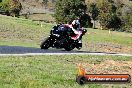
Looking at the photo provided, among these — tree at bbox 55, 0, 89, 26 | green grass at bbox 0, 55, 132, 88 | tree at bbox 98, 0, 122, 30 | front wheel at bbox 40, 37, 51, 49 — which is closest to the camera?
green grass at bbox 0, 55, 132, 88

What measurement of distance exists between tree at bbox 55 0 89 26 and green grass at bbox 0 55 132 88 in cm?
8639

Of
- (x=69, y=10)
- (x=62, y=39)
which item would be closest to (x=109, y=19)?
(x=69, y=10)

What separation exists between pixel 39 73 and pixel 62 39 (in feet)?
40.1

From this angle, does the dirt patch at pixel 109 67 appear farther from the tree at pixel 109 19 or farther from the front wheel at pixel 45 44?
the tree at pixel 109 19

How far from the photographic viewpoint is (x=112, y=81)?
10.6 metres

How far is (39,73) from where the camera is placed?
50.8 ft

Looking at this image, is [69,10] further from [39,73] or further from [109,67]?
[39,73]

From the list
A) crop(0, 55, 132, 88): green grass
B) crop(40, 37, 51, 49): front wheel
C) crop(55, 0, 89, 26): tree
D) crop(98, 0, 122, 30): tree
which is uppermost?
crop(0, 55, 132, 88): green grass

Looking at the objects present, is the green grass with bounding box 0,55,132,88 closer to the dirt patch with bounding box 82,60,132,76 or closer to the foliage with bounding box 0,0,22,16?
the dirt patch with bounding box 82,60,132,76

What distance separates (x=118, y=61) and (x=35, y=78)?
9241 mm

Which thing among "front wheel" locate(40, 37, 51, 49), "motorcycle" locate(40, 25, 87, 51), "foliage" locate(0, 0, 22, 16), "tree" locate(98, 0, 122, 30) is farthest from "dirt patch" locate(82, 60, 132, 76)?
"tree" locate(98, 0, 122, 30)

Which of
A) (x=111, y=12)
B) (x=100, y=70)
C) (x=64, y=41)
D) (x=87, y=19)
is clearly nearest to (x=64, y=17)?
(x=87, y=19)

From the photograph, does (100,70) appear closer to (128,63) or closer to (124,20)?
(128,63)

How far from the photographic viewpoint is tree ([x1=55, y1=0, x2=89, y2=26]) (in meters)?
106
